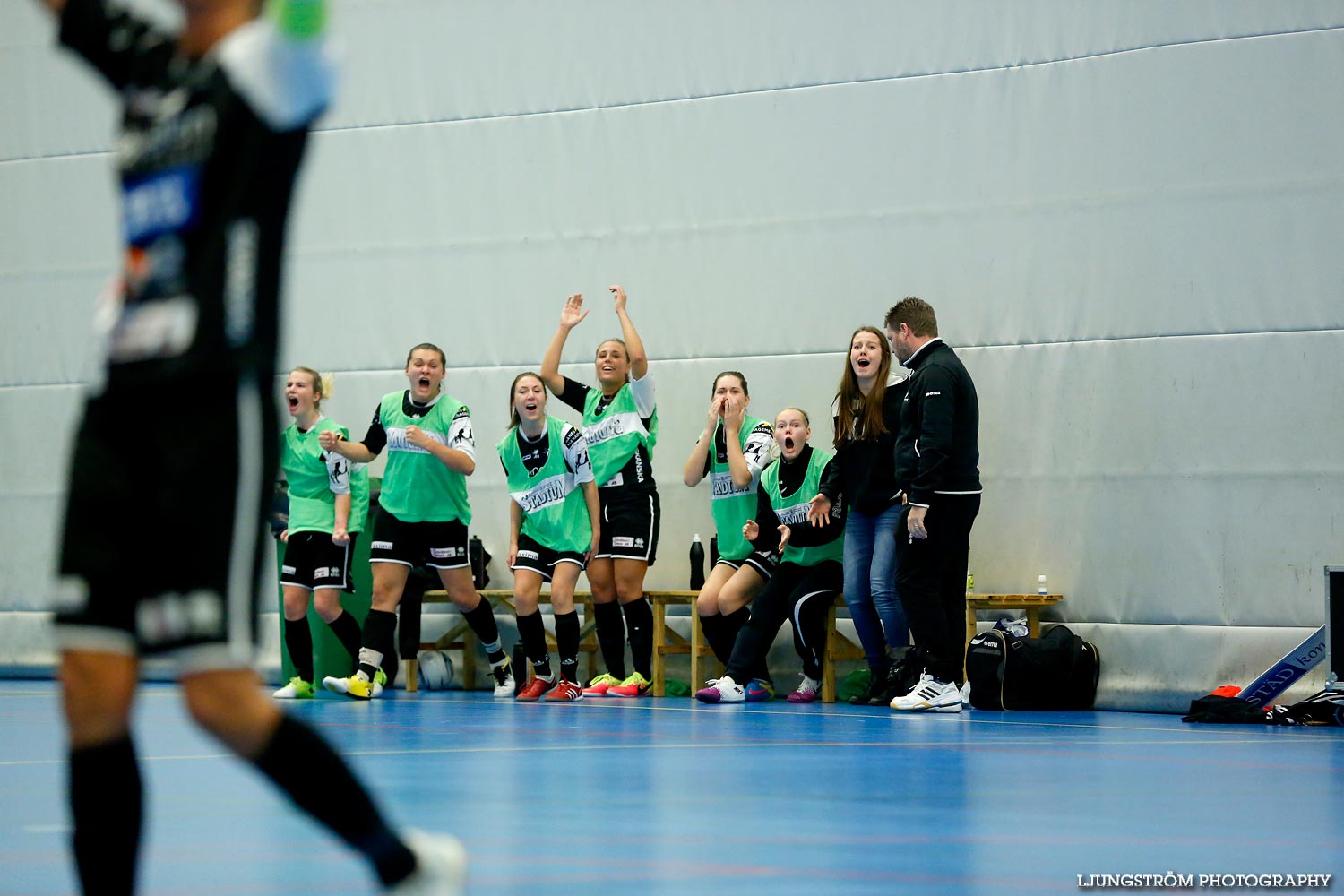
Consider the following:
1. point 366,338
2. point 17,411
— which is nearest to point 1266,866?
point 366,338

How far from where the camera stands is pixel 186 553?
2.34m

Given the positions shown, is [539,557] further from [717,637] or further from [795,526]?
[795,526]

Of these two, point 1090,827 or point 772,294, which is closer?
point 1090,827

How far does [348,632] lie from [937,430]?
3793mm

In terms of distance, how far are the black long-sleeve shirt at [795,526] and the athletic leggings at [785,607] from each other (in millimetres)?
147

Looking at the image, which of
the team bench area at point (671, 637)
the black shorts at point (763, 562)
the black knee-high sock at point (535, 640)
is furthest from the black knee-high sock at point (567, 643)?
the black shorts at point (763, 562)

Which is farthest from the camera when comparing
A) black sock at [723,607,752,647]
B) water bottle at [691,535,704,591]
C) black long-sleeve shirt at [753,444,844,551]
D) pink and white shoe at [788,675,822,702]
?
water bottle at [691,535,704,591]

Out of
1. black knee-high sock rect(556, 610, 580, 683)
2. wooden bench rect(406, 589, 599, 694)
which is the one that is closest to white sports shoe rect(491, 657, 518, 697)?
wooden bench rect(406, 589, 599, 694)

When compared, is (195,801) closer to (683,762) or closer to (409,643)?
(683,762)

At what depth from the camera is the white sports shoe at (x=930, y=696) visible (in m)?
8.02

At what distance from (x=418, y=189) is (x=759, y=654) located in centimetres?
419

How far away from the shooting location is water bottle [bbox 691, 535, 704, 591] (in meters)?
9.89

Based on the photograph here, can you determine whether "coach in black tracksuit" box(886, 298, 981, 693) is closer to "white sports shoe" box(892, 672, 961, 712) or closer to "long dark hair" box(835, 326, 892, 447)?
"white sports shoe" box(892, 672, 961, 712)

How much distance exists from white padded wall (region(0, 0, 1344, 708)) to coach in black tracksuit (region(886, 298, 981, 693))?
1.15 meters
